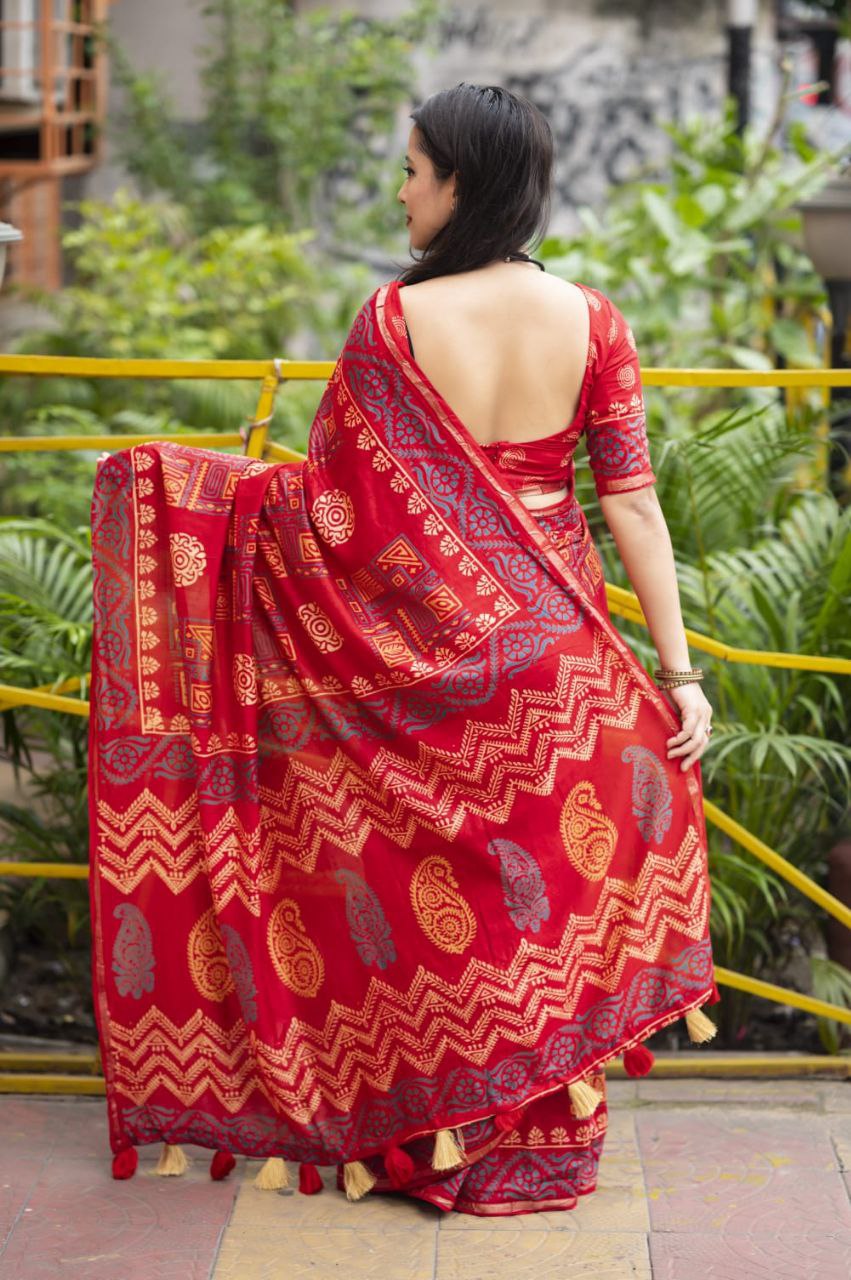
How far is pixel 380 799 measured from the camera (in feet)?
9.34

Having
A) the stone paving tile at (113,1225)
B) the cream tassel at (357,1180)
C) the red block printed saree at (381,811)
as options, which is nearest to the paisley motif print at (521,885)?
Answer: the red block printed saree at (381,811)

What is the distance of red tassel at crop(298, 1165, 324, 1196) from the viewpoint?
9.70ft

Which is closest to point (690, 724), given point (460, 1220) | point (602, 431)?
point (602, 431)

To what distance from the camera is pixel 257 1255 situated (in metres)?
2.76

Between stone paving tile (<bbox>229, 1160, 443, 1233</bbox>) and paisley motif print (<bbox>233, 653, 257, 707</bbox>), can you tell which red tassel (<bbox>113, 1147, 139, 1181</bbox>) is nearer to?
stone paving tile (<bbox>229, 1160, 443, 1233</bbox>)

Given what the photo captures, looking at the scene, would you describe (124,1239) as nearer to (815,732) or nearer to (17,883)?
(17,883)

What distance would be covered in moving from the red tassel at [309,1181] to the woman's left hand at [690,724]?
98cm

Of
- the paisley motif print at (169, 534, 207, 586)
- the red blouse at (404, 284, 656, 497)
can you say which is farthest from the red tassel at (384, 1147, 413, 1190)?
the red blouse at (404, 284, 656, 497)

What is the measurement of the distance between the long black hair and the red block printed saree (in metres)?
0.15

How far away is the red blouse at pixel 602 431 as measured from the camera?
2.75 meters

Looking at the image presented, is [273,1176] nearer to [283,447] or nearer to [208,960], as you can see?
[208,960]

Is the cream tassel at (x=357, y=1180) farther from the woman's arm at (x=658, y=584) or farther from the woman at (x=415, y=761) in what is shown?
the woman's arm at (x=658, y=584)

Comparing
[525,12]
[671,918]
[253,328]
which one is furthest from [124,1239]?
[525,12]

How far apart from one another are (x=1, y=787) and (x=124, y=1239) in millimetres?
2693
